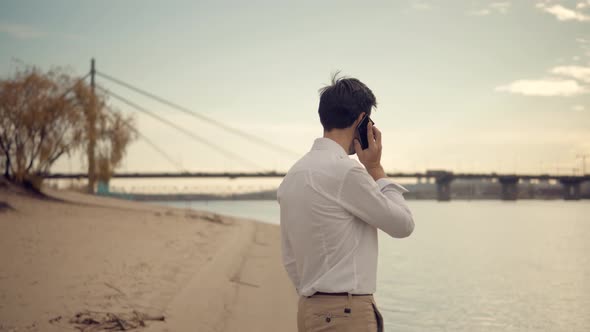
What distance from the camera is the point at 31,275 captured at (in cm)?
818

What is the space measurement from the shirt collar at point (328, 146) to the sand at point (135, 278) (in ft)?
13.0

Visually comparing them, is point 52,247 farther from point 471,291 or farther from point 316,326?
point 316,326

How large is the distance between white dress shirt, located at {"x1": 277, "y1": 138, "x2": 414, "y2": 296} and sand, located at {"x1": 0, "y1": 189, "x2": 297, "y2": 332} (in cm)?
387

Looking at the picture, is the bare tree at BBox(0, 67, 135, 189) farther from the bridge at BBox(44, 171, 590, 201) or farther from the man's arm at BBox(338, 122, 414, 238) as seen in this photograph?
the man's arm at BBox(338, 122, 414, 238)

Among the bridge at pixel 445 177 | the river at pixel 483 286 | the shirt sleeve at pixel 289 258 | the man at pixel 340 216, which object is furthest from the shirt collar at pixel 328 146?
the bridge at pixel 445 177

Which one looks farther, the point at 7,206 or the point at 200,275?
the point at 7,206

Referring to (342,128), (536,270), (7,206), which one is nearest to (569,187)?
(536,270)

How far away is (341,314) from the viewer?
6.53 ft

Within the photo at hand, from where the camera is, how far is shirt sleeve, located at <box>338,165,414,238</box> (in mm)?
1945

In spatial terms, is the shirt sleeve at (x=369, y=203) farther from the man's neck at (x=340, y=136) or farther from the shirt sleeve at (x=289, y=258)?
the shirt sleeve at (x=289, y=258)

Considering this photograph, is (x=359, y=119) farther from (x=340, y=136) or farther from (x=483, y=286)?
(x=483, y=286)

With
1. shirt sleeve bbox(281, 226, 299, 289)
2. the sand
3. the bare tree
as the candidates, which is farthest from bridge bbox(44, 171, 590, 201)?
shirt sleeve bbox(281, 226, 299, 289)

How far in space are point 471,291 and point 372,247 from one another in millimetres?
10674

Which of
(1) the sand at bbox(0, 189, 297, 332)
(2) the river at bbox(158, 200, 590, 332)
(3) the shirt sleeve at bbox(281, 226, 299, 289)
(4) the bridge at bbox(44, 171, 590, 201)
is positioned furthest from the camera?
(4) the bridge at bbox(44, 171, 590, 201)
